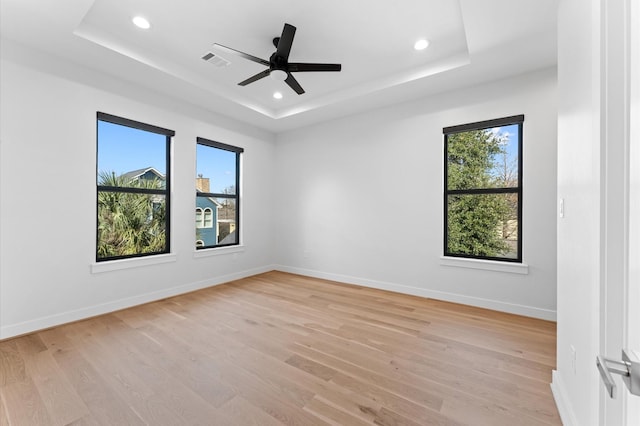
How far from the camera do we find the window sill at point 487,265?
126 inches

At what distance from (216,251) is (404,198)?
317cm

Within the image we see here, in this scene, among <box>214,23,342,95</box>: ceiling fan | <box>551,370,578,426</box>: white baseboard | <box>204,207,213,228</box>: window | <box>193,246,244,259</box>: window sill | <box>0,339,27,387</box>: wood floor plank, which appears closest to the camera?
<box>551,370,578,426</box>: white baseboard

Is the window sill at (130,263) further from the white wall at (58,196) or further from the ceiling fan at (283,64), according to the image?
the ceiling fan at (283,64)

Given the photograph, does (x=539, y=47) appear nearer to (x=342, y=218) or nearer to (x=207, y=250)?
(x=342, y=218)

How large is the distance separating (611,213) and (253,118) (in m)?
4.80

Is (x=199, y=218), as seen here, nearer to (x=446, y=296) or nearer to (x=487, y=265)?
(x=446, y=296)

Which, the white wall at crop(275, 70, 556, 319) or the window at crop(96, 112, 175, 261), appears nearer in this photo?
the white wall at crop(275, 70, 556, 319)

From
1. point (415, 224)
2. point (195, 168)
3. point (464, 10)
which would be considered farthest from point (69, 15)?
point (415, 224)

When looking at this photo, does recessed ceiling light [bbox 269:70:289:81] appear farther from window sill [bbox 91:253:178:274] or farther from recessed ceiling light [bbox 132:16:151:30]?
window sill [bbox 91:253:178:274]

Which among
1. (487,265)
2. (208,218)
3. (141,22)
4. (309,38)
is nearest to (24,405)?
(208,218)

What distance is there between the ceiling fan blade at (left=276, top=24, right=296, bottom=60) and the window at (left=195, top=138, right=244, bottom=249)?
2.36 meters

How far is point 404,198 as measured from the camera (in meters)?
4.03

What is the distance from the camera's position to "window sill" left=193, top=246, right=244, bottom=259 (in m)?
4.26

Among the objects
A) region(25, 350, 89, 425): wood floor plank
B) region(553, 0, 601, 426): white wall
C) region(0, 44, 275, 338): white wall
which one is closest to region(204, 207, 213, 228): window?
region(0, 44, 275, 338): white wall
